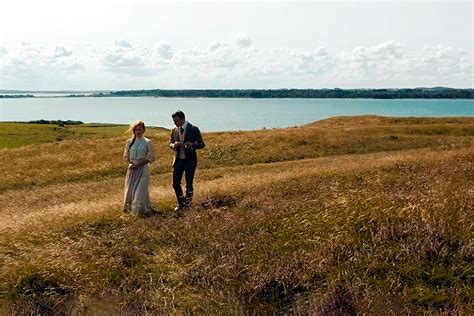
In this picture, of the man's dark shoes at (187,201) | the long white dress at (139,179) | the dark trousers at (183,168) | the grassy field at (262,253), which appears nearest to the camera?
the grassy field at (262,253)

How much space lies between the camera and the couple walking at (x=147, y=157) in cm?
1540

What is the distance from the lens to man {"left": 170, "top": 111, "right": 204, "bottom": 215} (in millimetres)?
15516

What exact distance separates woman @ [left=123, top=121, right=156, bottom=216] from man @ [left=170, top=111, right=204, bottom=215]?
0.83m

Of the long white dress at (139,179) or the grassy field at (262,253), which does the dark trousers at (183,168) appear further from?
the long white dress at (139,179)

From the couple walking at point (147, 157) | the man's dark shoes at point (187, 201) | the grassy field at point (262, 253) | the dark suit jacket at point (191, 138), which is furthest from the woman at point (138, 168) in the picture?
the man's dark shoes at point (187, 201)

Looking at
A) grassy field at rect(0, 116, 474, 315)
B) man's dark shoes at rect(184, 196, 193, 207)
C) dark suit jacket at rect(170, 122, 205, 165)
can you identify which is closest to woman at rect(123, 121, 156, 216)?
grassy field at rect(0, 116, 474, 315)

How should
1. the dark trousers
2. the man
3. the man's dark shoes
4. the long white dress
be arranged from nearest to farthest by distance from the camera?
1. the long white dress
2. the man's dark shoes
3. the man
4. the dark trousers

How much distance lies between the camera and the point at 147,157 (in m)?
15.5

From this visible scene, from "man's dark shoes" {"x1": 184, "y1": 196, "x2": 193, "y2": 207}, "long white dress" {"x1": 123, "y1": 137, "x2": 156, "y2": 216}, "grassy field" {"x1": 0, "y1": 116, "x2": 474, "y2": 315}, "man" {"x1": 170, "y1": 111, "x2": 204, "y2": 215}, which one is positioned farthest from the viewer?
"man" {"x1": 170, "y1": 111, "x2": 204, "y2": 215}

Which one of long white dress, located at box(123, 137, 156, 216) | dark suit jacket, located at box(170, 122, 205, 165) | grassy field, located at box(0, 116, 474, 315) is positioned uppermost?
dark suit jacket, located at box(170, 122, 205, 165)

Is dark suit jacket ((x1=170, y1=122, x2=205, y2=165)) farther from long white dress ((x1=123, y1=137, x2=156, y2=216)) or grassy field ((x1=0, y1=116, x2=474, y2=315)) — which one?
grassy field ((x1=0, y1=116, x2=474, y2=315))

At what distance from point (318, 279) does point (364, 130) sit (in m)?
33.0

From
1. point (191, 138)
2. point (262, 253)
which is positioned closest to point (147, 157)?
point (191, 138)

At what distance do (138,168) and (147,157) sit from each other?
45cm
